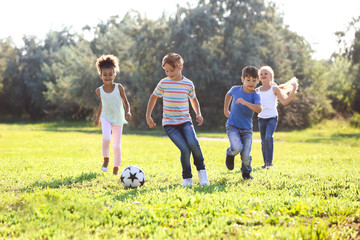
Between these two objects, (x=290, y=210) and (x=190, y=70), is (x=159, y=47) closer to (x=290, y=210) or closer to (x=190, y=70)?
(x=190, y=70)

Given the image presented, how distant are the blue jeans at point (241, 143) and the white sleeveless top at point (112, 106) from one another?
82.6 inches

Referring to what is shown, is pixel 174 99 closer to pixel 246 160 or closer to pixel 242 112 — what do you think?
pixel 242 112

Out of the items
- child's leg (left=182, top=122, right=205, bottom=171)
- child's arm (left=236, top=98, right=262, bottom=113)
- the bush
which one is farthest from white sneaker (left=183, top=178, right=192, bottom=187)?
the bush

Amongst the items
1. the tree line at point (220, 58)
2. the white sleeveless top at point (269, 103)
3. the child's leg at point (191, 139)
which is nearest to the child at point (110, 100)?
the child's leg at point (191, 139)

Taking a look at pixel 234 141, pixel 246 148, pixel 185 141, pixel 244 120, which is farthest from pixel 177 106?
pixel 246 148

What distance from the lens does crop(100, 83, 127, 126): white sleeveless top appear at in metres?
7.29

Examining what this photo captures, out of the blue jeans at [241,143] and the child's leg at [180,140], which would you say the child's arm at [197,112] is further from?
the blue jeans at [241,143]

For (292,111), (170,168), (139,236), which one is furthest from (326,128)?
(139,236)

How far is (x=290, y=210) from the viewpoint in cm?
448

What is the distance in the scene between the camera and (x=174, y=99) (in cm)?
602

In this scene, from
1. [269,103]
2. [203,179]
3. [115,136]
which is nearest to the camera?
[203,179]

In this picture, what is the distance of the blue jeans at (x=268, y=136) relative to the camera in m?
8.15

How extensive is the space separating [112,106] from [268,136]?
133 inches

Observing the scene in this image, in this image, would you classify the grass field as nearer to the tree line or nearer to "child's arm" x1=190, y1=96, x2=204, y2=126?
"child's arm" x1=190, y1=96, x2=204, y2=126
